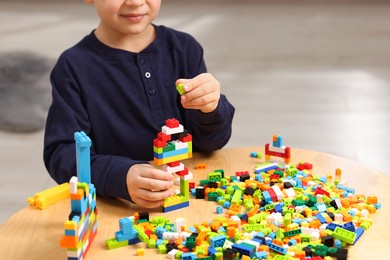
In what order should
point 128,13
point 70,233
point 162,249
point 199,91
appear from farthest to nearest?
point 128,13, point 199,91, point 162,249, point 70,233

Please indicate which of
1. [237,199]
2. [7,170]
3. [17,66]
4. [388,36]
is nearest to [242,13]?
[388,36]

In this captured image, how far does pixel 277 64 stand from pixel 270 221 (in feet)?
8.30

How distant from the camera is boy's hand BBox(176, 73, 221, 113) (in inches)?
49.1

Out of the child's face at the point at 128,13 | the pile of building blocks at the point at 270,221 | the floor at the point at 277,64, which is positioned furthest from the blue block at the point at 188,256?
the floor at the point at 277,64

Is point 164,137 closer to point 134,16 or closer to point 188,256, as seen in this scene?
point 188,256

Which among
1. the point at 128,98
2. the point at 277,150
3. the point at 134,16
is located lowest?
the point at 277,150

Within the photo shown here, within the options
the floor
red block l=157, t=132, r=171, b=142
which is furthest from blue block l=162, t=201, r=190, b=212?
the floor

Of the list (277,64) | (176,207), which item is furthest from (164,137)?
(277,64)

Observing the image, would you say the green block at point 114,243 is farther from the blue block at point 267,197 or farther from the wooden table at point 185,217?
→ the blue block at point 267,197

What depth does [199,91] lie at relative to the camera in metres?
1.26

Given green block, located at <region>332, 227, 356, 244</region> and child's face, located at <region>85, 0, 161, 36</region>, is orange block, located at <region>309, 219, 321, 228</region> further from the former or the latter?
child's face, located at <region>85, 0, 161, 36</region>

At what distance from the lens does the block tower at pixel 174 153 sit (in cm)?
116

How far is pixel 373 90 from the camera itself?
319 cm

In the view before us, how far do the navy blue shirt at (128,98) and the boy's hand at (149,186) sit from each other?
22cm
